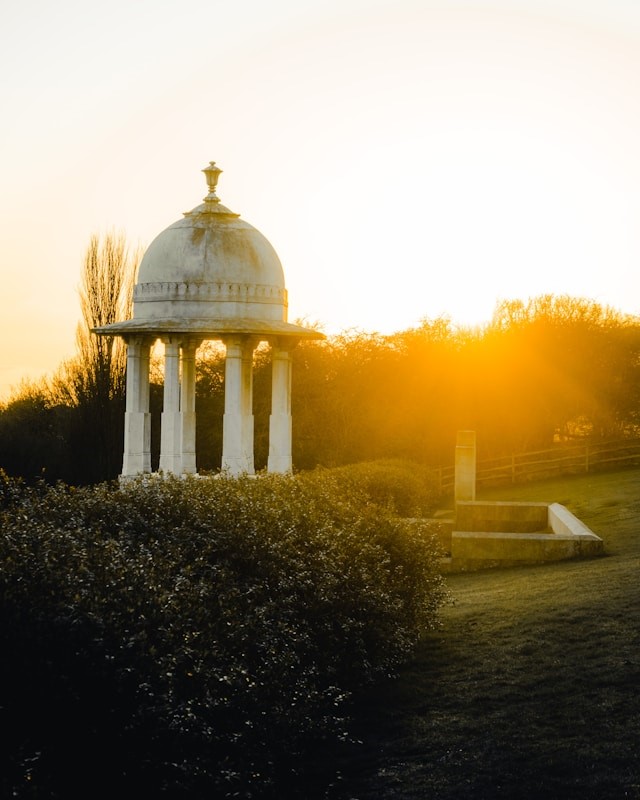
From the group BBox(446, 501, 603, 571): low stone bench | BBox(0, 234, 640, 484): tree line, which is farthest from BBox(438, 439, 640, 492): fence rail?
BBox(446, 501, 603, 571): low stone bench

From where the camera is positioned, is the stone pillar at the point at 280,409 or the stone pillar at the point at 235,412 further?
the stone pillar at the point at 280,409

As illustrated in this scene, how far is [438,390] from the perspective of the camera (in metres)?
45.8

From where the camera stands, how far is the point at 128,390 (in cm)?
2720

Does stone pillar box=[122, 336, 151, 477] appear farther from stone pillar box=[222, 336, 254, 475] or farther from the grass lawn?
the grass lawn

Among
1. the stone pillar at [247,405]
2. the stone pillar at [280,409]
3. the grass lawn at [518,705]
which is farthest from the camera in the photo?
the stone pillar at [280,409]

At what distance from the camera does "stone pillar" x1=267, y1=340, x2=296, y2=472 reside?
27.3 metres

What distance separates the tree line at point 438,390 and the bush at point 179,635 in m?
28.5

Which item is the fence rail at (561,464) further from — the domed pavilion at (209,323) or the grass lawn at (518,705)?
the grass lawn at (518,705)

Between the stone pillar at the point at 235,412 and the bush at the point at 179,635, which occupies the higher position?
the stone pillar at the point at 235,412

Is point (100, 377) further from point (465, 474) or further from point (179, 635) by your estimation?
point (179, 635)

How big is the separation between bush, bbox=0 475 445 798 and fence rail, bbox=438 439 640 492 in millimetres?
28894

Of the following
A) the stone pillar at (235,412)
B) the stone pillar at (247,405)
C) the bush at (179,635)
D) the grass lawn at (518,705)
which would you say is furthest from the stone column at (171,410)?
the bush at (179,635)

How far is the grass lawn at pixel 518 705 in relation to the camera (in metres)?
9.12

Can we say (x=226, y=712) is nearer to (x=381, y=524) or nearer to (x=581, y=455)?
(x=381, y=524)
